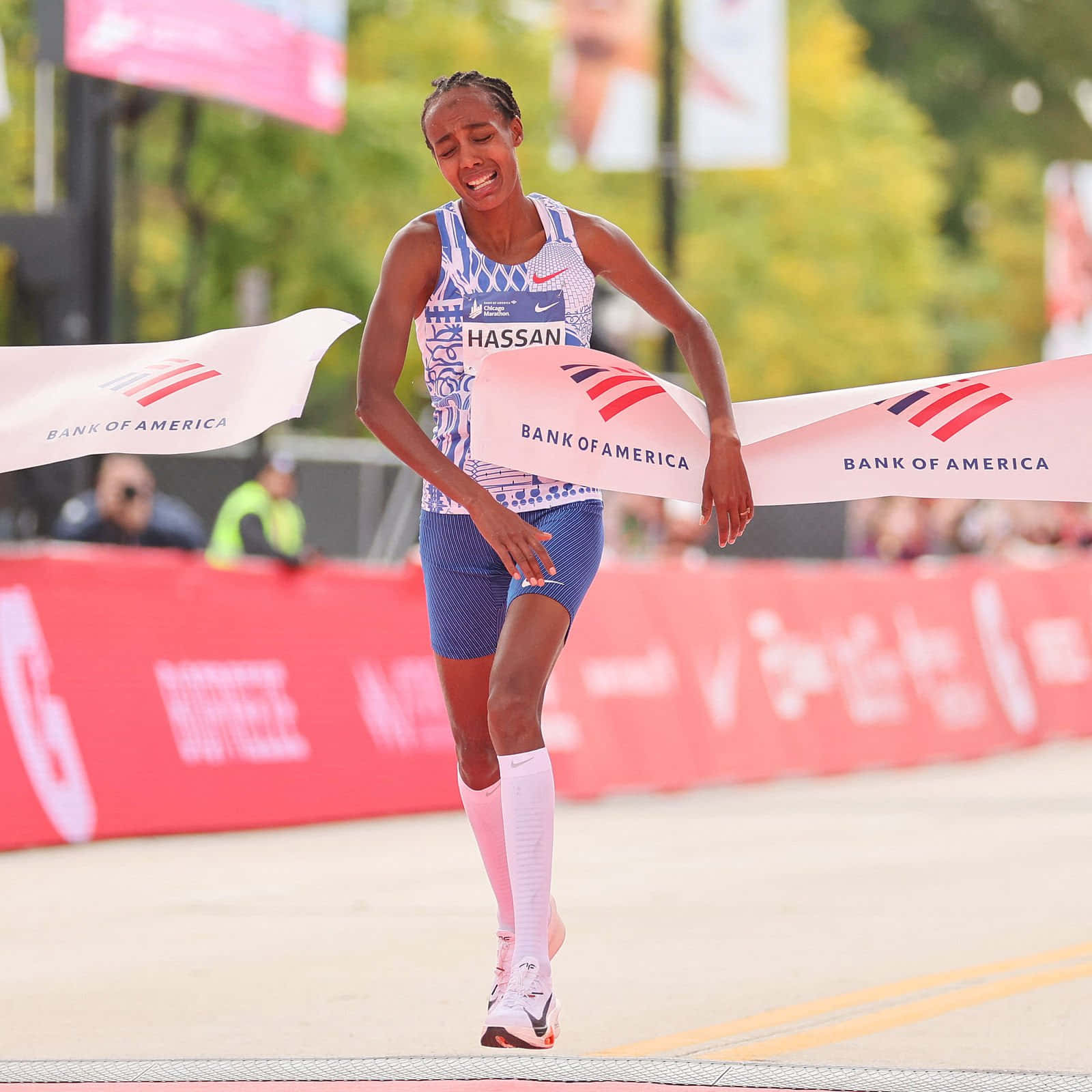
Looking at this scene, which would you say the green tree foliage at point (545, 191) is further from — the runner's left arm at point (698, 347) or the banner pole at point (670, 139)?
the runner's left arm at point (698, 347)

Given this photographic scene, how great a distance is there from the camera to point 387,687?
12281mm

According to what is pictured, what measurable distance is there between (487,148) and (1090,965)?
332 centimetres

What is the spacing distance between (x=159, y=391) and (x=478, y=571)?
0.96 meters

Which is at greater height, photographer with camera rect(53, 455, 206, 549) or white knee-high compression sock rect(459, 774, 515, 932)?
photographer with camera rect(53, 455, 206, 549)

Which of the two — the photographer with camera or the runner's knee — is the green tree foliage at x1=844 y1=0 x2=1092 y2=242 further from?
the runner's knee

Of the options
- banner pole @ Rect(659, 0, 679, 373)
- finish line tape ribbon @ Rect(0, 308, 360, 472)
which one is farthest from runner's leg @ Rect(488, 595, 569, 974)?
banner pole @ Rect(659, 0, 679, 373)

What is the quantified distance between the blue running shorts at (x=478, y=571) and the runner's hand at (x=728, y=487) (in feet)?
1.00

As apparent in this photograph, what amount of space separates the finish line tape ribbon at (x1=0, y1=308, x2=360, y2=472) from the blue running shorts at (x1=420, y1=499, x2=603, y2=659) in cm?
51

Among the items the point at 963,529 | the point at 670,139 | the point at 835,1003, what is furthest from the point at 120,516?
the point at 963,529

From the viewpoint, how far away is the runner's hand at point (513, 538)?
5.32m

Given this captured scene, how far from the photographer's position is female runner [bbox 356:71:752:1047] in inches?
211

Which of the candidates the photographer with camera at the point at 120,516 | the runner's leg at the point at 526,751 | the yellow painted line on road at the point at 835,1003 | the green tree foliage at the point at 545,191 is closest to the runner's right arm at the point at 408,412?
the runner's leg at the point at 526,751

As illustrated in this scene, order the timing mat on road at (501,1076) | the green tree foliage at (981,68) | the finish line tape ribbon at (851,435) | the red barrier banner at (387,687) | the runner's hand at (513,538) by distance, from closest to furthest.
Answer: the timing mat on road at (501,1076) < the runner's hand at (513,538) < the finish line tape ribbon at (851,435) < the red barrier banner at (387,687) < the green tree foliage at (981,68)

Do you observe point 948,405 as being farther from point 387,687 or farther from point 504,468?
point 387,687
